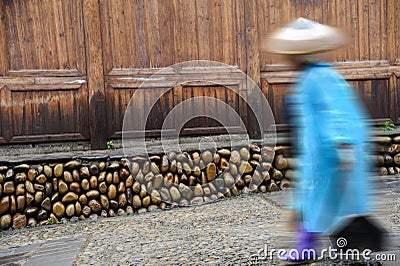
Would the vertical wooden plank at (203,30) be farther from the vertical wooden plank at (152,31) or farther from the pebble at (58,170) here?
the pebble at (58,170)

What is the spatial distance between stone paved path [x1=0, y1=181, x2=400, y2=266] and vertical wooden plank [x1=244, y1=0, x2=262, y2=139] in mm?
1133

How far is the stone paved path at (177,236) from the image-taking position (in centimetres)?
340

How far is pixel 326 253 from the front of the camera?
2973 mm

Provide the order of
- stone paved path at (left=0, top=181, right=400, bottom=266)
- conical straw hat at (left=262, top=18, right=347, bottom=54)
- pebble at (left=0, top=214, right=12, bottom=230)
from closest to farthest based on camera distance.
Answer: conical straw hat at (left=262, top=18, right=347, bottom=54)
stone paved path at (left=0, top=181, right=400, bottom=266)
pebble at (left=0, top=214, right=12, bottom=230)

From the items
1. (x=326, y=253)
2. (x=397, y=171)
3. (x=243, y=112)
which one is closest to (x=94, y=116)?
(x=243, y=112)

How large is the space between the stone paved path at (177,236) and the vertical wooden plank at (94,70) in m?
1.29

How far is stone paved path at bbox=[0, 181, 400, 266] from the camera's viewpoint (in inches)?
134

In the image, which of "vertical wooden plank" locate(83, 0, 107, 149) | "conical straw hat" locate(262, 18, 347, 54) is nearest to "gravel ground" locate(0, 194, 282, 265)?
"vertical wooden plank" locate(83, 0, 107, 149)

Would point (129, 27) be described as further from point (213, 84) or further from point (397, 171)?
point (397, 171)

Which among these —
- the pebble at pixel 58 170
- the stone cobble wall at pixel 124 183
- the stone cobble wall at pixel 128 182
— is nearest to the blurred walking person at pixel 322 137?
the stone cobble wall at pixel 128 182

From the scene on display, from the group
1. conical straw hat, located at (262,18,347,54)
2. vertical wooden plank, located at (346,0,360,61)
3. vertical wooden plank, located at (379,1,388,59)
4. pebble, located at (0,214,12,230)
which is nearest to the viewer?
conical straw hat, located at (262,18,347,54)

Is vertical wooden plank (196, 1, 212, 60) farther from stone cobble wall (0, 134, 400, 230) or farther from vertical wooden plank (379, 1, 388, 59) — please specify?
vertical wooden plank (379, 1, 388, 59)

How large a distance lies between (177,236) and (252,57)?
3.24 meters

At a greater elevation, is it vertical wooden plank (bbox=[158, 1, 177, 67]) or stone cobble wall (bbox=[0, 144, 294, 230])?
vertical wooden plank (bbox=[158, 1, 177, 67])
